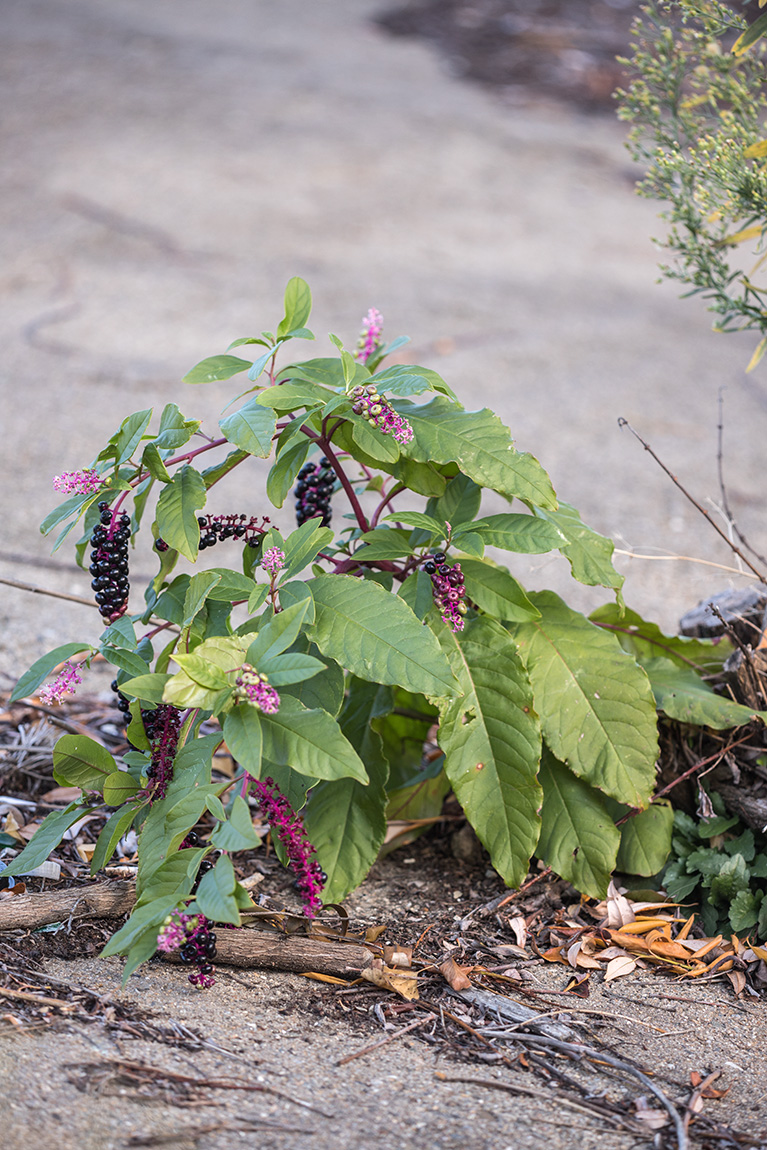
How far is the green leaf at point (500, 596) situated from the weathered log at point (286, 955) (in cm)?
60

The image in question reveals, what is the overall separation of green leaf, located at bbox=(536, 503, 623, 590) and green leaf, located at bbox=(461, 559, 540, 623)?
4.2 inches

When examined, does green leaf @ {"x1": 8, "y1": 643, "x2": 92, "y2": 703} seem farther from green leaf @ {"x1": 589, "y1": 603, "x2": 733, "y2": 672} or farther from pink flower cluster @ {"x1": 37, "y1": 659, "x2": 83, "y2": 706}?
green leaf @ {"x1": 589, "y1": 603, "x2": 733, "y2": 672}

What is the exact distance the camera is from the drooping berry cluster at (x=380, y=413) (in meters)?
1.53

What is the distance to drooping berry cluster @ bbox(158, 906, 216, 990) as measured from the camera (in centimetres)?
125

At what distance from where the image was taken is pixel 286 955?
60.2 inches

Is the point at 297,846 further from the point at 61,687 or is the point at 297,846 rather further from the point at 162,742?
the point at 61,687

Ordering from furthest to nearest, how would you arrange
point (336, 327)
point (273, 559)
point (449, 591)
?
point (336, 327) < point (449, 591) < point (273, 559)

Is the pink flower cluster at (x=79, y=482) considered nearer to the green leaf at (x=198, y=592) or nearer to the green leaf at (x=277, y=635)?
the green leaf at (x=198, y=592)

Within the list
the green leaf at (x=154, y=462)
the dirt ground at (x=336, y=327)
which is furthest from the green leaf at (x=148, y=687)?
the dirt ground at (x=336, y=327)

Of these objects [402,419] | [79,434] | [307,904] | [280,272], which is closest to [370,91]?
[280,272]

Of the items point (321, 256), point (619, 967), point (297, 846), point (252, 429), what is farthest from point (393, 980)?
point (321, 256)

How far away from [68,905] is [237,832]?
52cm

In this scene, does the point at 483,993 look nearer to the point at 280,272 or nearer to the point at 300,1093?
the point at 300,1093

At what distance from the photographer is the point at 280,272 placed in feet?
19.4
